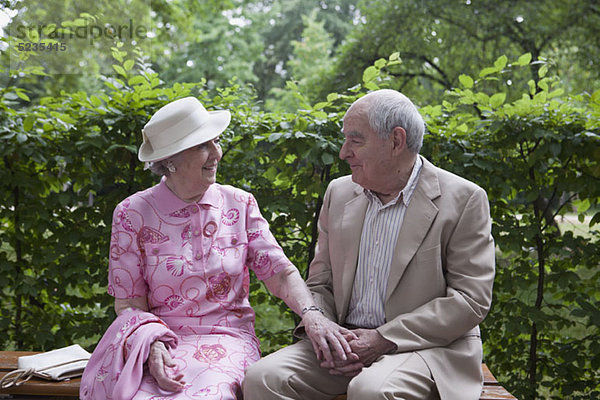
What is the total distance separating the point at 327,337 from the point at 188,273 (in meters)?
0.66

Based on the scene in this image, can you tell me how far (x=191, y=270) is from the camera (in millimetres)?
2643

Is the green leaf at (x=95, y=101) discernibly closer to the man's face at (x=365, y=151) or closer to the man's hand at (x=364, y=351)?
the man's face at (x=365, y=151)

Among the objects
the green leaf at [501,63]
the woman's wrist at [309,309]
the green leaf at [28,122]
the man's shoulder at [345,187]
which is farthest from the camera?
the green leaf at [28,122]

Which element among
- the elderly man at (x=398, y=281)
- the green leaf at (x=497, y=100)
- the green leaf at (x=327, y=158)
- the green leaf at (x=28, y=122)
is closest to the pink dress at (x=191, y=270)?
the elderly man at (x=398, y=281)

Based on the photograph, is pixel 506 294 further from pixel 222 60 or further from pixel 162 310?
pixel 222 60

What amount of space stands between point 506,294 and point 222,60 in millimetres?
21382

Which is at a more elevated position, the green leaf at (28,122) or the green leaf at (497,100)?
the green leaf at (497,100)

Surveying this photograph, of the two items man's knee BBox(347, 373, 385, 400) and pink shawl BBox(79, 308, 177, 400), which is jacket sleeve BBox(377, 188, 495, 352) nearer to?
man's knee BBox(347, 373, 385, 400)

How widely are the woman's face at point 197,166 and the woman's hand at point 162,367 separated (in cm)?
70

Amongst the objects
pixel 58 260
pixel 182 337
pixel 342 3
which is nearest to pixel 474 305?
pixel 182 337

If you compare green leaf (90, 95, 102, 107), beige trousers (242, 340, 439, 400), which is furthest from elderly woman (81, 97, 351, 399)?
green leaf (90, 95, 102, 107)

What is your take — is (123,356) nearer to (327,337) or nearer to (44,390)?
(44,390)

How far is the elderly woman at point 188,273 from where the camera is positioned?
2.49m

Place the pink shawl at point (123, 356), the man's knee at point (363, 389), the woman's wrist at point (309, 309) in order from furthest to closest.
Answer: the woman's wrist at point (309, 309) < the pink shawl at point (123, 356) < the man's knee at point (363, 389)
